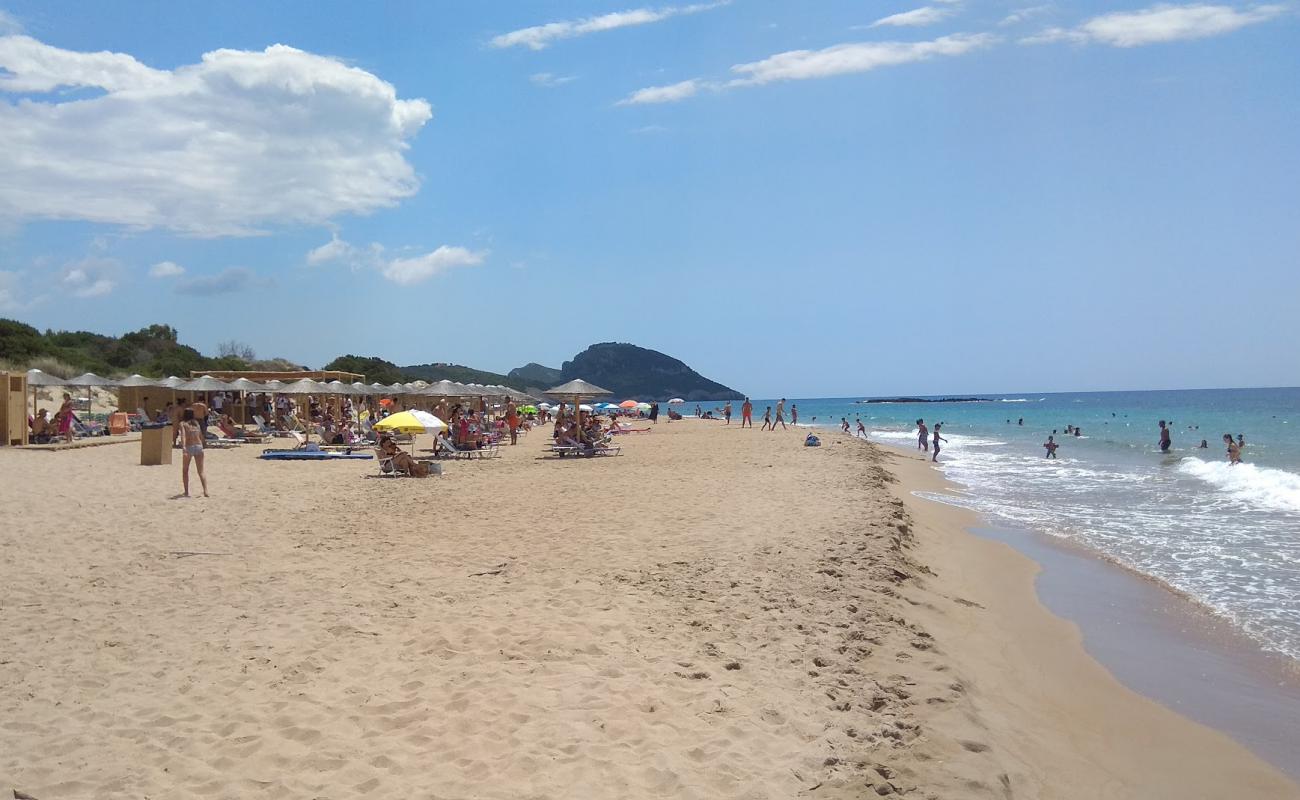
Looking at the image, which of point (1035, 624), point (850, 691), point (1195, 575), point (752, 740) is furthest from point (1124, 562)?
point (752, 740)

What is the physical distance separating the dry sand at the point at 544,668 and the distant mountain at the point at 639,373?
558 feet

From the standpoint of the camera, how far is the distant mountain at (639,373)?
184m

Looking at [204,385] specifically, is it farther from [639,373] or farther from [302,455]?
[639,373]

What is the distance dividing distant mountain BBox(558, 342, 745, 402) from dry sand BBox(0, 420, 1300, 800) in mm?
170021

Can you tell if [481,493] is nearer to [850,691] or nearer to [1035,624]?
[1035,624]

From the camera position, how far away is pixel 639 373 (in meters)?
189

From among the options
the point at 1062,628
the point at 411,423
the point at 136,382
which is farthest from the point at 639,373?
the point at 1062,628

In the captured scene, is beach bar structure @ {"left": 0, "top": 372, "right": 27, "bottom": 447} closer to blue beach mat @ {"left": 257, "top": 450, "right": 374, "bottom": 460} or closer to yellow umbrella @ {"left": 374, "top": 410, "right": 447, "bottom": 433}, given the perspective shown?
blue beach mat @ {"left": 257, "top": 450, "right": 374, "bottom": 460}

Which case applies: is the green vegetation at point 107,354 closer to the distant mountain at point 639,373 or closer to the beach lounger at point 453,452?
the beach lounger at point 453,452

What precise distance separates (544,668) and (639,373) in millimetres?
184129

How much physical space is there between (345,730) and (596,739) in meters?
1.16

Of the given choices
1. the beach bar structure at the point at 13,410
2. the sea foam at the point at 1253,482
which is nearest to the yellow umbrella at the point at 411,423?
the beach bar structure at the point at 13,410

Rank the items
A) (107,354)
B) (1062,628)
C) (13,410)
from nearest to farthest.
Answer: (1062,628) < (13,410) < (107,354)

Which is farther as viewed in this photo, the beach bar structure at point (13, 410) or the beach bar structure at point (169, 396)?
the beach bar structure at point (169, 396)
